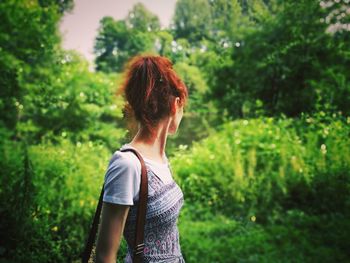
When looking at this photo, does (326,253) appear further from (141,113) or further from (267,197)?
(141,113)

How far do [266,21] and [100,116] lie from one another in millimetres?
4863

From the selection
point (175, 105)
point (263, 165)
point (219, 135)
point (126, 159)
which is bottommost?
point (263, 165)

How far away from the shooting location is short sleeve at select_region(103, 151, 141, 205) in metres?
1.04

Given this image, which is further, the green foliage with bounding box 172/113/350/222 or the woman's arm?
the green foliage with bounding box 172/113/350/222

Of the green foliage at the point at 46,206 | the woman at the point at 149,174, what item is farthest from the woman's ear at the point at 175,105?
the green foliage at the point at 46,206

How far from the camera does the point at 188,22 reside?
7.49 metres

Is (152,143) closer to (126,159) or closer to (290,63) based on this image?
(126,159)

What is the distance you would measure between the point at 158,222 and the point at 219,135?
5.55 meters

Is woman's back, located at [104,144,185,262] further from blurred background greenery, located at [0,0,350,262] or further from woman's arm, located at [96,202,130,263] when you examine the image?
blurred background greenery, located at [0,0,350,262]

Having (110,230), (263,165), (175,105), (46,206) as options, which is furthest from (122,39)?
(110,230)

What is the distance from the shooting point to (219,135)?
21.9 ft

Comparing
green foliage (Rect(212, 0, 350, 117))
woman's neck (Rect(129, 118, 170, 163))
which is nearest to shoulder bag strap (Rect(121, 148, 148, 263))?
woman's neck (Rect(129, 118, 170, 163))

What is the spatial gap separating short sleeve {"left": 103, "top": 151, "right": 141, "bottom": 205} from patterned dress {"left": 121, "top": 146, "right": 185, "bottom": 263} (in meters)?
0.08

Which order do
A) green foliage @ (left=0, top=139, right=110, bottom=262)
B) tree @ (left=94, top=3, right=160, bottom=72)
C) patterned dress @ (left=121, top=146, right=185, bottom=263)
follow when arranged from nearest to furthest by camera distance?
1. patterned dress @ (left=121, top=146, right=185, bottom=263)
2. green foliage @ (left=0, top=139, right=110, bottom=262)
3. tree @ (left=94, top=3, right=160, bottom=72)
